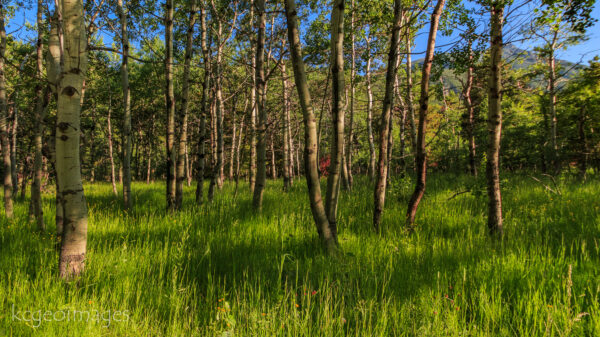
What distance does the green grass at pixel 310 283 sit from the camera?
6.08 feet

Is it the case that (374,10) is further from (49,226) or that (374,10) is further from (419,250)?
(49,226)

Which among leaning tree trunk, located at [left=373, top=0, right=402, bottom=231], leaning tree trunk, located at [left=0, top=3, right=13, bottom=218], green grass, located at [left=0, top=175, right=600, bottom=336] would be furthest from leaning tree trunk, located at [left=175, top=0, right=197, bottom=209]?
leaning tree trunk, located at [left=373, top=0, right=402, bottom=231]

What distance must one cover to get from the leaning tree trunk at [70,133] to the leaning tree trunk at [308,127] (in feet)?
6.91

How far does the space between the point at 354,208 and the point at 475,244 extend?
2728 millimetres

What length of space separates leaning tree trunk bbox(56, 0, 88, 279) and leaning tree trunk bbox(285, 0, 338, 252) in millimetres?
2105

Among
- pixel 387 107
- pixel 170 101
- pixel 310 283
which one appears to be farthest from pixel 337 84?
pixel 170 101

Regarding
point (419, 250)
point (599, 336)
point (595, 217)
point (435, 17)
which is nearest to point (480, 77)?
point (595, 217)

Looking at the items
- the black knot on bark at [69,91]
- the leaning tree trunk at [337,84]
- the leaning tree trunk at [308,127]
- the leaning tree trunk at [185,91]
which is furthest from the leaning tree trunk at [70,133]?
the leaning tree trunk at [185,91]

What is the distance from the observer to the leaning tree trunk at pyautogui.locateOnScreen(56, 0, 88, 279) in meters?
2.27

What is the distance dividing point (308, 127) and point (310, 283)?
5.84 ft

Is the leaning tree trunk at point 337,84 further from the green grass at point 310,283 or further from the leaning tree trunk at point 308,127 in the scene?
the green grass at point 310,283

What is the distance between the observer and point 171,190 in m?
5.79

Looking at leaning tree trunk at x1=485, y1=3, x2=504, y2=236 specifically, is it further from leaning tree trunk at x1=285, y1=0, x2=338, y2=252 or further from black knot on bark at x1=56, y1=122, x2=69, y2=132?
black knot on bark at x1=56, y1=122, x2=69, y2=132

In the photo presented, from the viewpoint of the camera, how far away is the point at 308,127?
3.15 m
